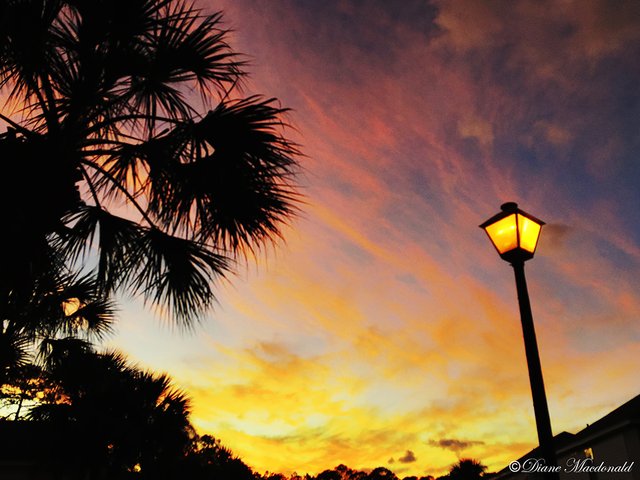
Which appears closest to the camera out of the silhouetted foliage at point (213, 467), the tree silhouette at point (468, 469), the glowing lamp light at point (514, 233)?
the glowing lamp light at point (514, 233)

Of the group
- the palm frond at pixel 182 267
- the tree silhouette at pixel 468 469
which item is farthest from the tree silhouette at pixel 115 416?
the tree silhouette at pixel 468 469

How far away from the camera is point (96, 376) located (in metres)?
13.4

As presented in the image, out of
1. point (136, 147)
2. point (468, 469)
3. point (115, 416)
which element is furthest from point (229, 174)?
point (468, 469)

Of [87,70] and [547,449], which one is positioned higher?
[87,70]

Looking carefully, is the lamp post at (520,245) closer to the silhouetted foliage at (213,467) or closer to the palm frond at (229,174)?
the palm frond at (229,174)

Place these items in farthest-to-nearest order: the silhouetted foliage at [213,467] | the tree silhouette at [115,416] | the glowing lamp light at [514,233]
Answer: the silhouetted foliage at [213,467] < the tree silhouette at [115,416] < the glowing lamp light at [514,233]

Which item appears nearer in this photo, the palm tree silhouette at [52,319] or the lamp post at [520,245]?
the lamp post at [520,245]

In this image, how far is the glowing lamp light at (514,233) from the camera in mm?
5047

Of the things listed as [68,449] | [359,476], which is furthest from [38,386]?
[359,476]

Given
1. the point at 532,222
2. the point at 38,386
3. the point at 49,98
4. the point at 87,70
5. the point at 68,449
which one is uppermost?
the point at 38,386

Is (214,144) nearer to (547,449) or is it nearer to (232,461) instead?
(547,449)

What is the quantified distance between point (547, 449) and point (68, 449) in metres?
14.2

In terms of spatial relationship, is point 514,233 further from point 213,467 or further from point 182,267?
point 213,467

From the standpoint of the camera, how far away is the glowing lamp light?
16.6 feet
